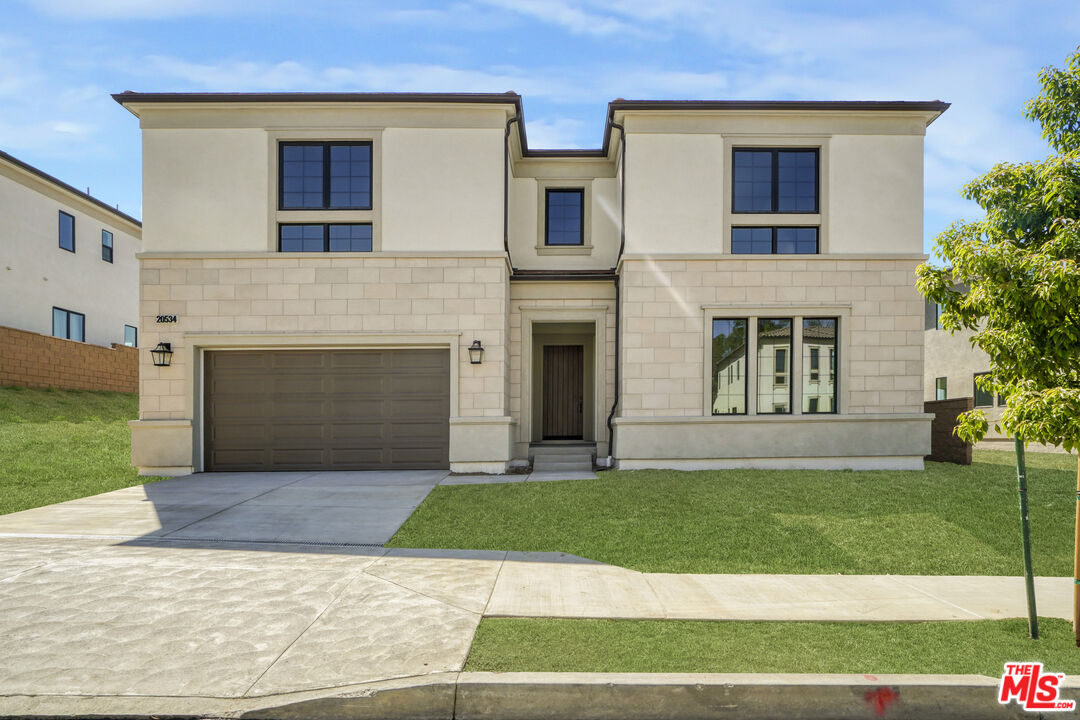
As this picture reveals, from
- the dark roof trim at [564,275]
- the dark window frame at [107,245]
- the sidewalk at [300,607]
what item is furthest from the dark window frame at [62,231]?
the sidewalk at [300,607]

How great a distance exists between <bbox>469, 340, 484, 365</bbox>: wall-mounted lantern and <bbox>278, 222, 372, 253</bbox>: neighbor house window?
10.3 ft

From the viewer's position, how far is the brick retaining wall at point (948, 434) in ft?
48.8

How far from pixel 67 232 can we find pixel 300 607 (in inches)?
994

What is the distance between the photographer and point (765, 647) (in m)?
4.85

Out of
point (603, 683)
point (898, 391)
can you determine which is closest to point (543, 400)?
point (898, 391)

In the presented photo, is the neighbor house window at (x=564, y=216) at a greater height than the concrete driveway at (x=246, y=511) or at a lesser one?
greater

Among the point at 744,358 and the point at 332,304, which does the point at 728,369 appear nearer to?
the point at 744,358

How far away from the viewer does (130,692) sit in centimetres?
421

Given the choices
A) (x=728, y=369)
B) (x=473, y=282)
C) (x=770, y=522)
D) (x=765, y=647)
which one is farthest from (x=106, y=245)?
(x=765, y=647)

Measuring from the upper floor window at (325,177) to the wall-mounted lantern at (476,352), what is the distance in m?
3.85

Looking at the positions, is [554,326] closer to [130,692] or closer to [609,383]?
[609,383]

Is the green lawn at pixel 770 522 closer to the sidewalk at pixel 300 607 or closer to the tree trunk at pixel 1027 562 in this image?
the sidewalk at pixel 300 607

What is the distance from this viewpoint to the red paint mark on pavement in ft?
13.6

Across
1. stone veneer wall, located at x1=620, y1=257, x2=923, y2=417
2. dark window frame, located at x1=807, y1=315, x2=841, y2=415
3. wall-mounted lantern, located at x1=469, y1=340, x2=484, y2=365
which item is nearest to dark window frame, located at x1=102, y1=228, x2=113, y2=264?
wall-mounted lantern, located at x1=469, y1=340, x2=484, y2=365
